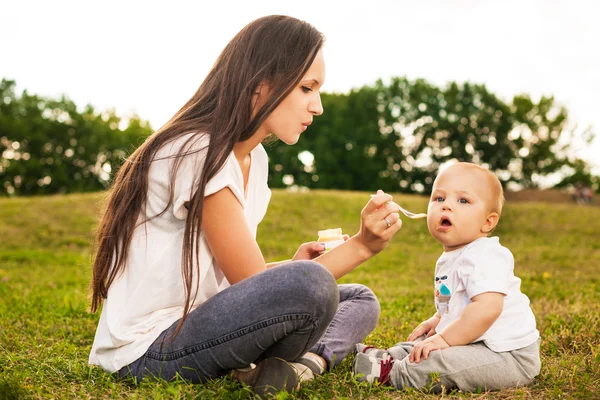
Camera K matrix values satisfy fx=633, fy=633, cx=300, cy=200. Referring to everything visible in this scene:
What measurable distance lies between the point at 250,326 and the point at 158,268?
1.53 ft

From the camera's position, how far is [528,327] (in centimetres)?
286

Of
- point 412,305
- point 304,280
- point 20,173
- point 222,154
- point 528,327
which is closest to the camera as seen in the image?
point 304,280

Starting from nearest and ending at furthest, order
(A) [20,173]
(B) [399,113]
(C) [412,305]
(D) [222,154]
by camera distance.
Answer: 1. (D) [222,154]
2. (C) [412,305]
3. (A) [20,173]
4. (B) [399,113]

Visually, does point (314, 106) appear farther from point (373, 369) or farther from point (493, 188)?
point (373, 369)

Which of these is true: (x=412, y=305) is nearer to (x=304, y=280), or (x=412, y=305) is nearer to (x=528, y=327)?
(x=528, y=327)

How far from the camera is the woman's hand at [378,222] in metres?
2.65

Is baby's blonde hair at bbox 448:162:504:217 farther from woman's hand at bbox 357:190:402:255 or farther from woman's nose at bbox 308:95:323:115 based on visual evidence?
woman's nose at bbox 308:95:323:115

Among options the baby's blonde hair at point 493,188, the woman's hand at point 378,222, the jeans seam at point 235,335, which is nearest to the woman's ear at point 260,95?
the woman's hand at point 378,222

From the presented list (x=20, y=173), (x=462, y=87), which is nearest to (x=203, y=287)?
(x=20, y=173)

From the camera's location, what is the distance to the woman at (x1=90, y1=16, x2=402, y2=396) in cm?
247

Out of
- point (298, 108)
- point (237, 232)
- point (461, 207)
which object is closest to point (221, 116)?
point (298, 108)

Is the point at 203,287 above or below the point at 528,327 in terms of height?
above

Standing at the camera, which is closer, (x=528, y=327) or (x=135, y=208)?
(x=135, y=208)

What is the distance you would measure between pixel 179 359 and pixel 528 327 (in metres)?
1.55
